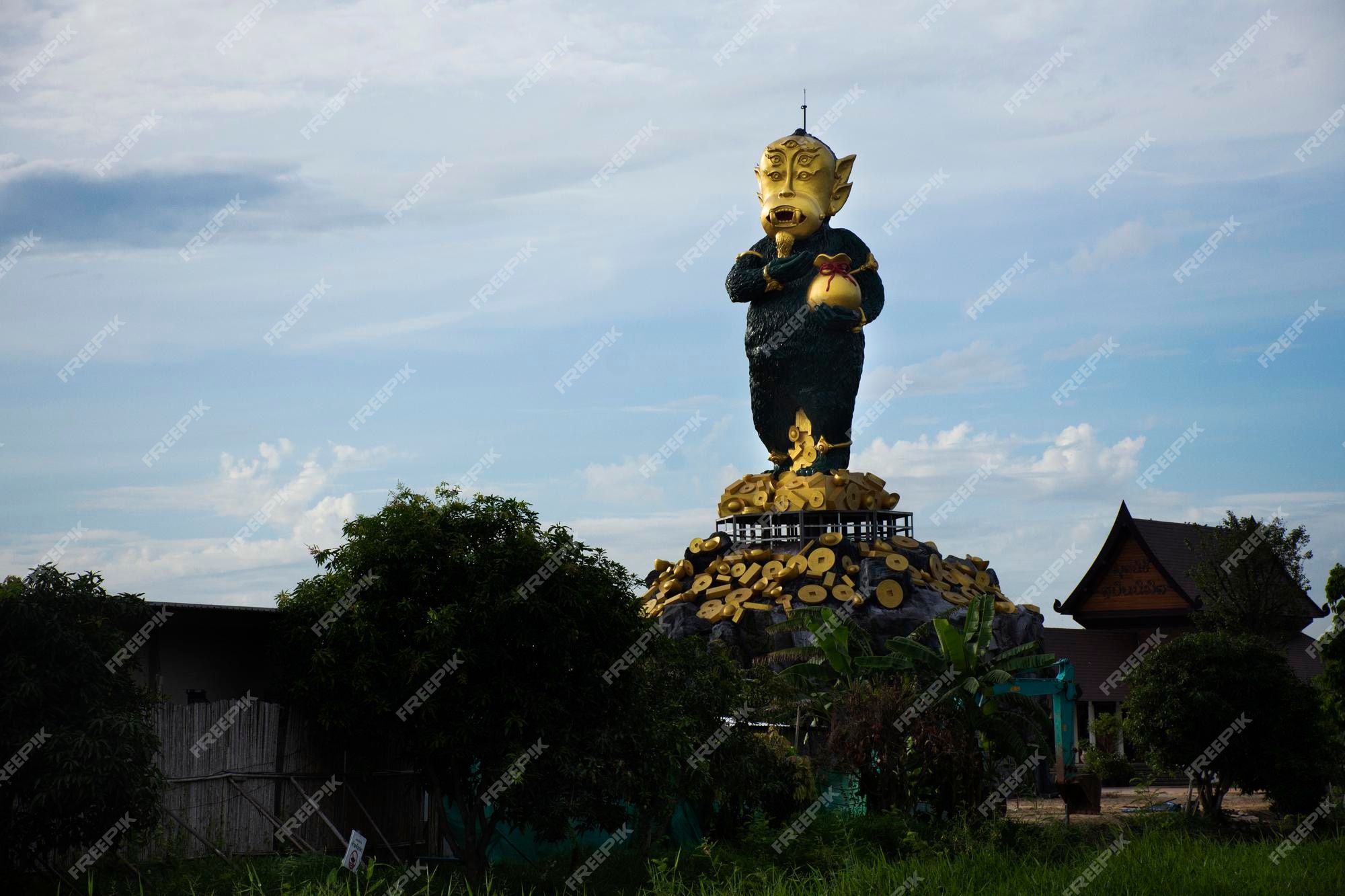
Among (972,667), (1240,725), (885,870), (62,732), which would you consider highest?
(972,667)

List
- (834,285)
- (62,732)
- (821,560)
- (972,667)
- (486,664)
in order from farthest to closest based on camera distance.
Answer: (834,285) → (821,560) → (972,667) → (486,664) → (62,732)

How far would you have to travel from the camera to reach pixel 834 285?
27.8 m

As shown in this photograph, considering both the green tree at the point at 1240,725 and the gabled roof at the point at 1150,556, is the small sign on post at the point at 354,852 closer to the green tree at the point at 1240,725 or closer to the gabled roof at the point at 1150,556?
the green tree at the point at 1240,725

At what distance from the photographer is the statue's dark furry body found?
2802 cm

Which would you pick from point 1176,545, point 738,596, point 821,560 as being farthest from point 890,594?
point 1176,545

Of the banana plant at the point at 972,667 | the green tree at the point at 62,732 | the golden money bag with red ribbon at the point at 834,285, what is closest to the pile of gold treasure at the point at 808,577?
the golden money bag with red ribbon at the point at 834,285

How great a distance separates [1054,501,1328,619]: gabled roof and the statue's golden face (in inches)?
368

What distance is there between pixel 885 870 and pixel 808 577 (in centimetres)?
1363

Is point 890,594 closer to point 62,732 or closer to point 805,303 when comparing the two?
point 805,303

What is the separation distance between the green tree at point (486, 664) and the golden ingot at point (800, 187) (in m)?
15.1

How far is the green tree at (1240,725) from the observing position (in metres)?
18.5

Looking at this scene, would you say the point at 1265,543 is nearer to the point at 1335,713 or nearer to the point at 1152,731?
the point at 1335,713

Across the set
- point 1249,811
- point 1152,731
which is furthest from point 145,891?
point 1249,811

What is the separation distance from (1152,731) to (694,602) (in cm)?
961
